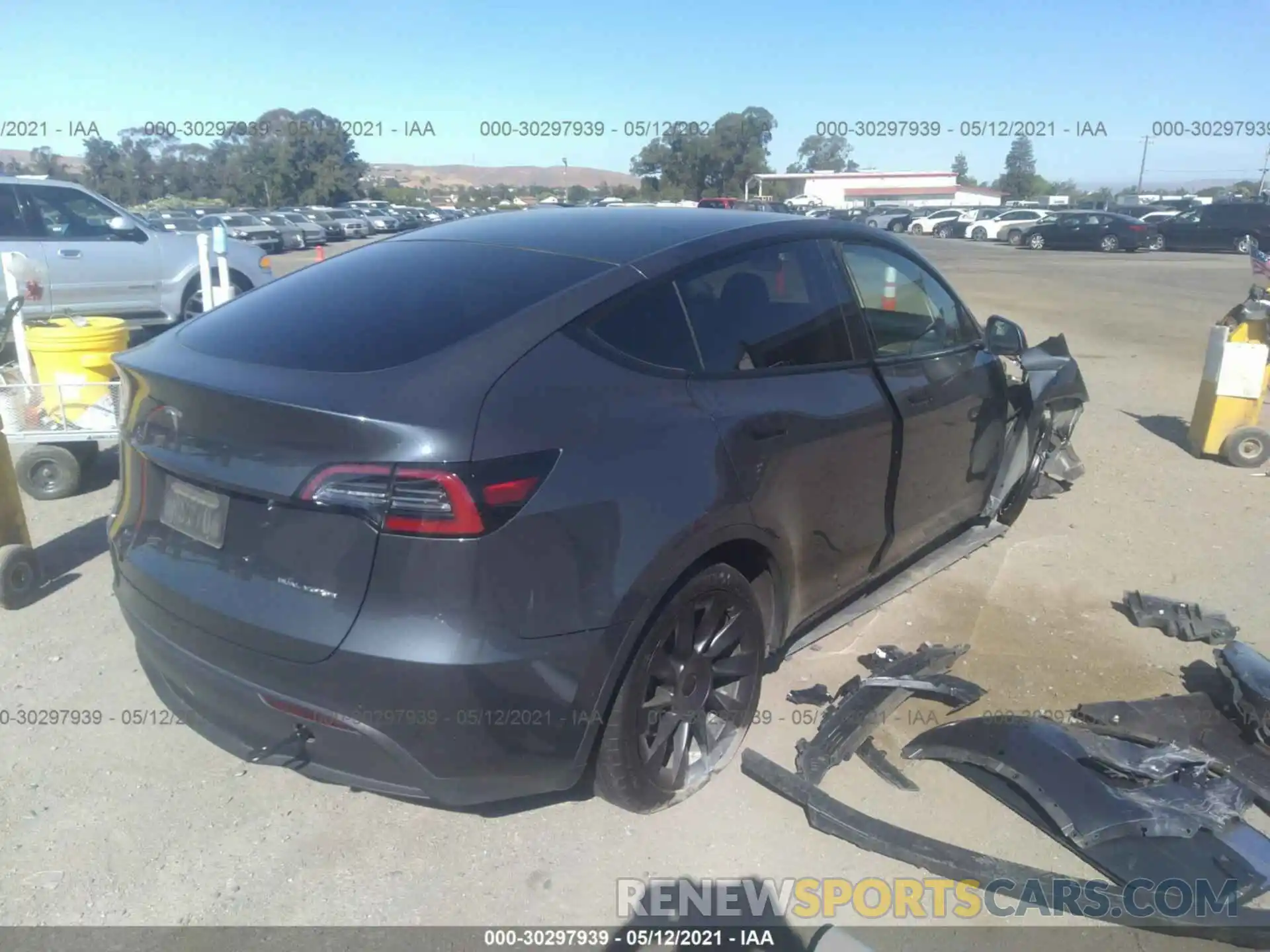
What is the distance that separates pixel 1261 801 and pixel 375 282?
3.40m

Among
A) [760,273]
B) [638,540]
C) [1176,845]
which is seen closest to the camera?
[638,540]

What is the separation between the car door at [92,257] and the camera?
412 inches

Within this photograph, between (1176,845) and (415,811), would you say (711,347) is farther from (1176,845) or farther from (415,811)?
(1176,845)

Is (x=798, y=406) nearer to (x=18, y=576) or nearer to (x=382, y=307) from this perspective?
(x=382, y=307)

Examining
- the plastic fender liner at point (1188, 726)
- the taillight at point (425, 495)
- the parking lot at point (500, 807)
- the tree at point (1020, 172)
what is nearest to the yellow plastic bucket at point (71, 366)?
the parking lot at point (500, 807)

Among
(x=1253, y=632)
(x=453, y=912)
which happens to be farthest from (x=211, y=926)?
(x=1253, y=632)

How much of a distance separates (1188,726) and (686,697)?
196 centimetres

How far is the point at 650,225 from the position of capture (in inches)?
141

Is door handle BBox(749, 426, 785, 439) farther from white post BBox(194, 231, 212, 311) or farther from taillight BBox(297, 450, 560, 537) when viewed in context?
white post BBox(194, 231, 212, 311)

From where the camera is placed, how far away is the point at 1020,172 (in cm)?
11006

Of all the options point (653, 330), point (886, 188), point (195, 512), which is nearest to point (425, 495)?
point (195, 512)

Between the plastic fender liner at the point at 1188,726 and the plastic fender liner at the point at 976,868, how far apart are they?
76 cm

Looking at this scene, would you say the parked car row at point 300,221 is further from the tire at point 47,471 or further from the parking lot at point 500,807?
the parking lot at point 500,807

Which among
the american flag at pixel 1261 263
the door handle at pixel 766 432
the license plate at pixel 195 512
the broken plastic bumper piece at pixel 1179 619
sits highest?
the american flag at pixel 1261 263
